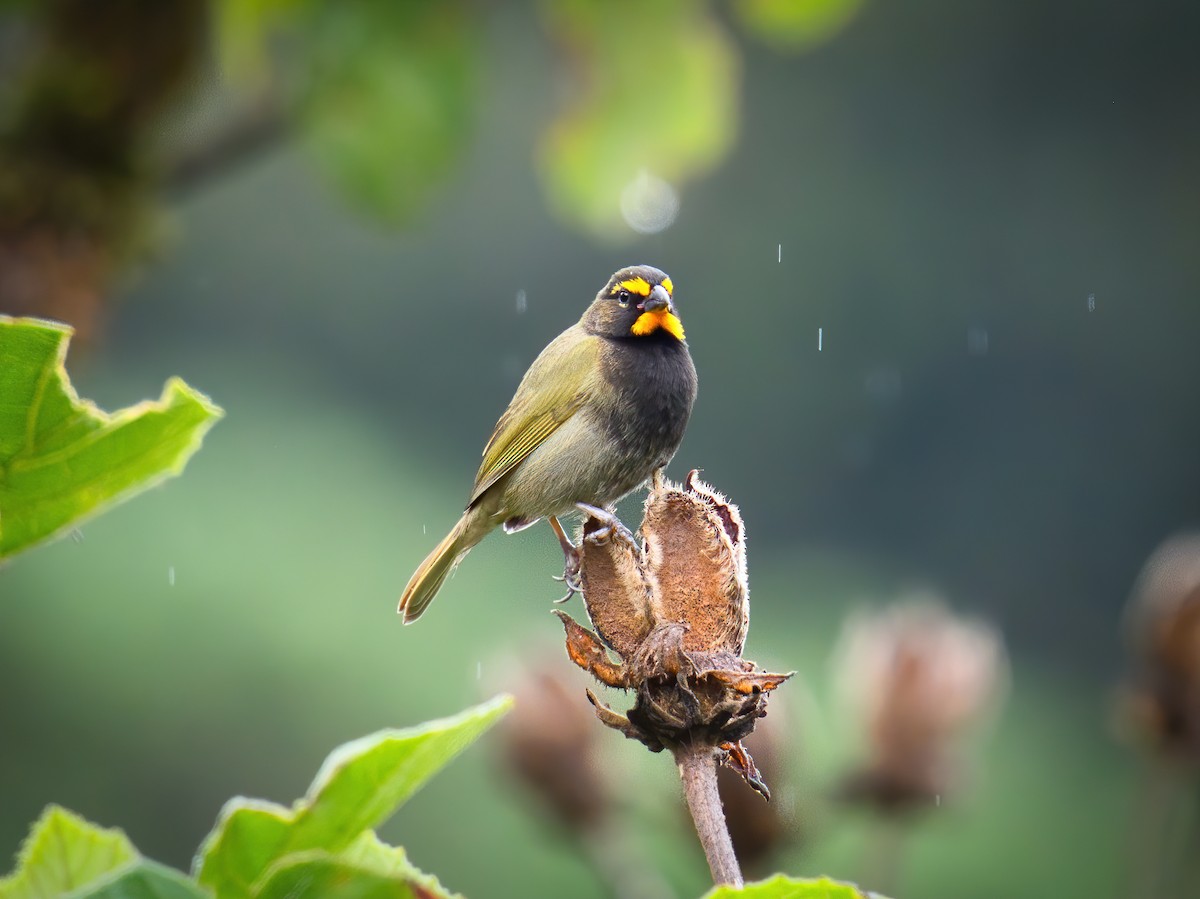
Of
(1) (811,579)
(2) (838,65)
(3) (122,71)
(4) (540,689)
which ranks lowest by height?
(4) (540,689)

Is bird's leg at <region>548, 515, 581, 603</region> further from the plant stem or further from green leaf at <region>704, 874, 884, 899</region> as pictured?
green leaf at <region>704, 874, 884, 899</region>

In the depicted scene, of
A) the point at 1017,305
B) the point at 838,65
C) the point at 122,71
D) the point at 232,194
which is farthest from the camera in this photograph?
the point at 838,65

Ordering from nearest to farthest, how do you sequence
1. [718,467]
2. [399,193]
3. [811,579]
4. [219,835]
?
[219,835]
[399,193]
[811,579]
[718,467]

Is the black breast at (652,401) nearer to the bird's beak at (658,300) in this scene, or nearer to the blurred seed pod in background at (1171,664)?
the bird's beak at (658,300)

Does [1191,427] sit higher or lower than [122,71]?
higher

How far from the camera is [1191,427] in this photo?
20688mm

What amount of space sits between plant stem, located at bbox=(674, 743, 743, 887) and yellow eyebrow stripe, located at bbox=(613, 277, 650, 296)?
159 cm

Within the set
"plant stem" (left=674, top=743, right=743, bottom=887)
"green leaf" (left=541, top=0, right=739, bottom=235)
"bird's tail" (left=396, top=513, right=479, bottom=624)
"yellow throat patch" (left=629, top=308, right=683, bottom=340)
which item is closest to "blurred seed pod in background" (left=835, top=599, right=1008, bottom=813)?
"yellow throat patch" (left=629, top=308, right=683, bottom=340)

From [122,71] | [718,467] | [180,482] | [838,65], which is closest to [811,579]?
[718,467]

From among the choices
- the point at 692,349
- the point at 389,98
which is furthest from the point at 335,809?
the point at 692,349

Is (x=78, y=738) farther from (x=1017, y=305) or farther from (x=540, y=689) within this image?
(x=1017, y=305)

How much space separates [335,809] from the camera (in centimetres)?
102

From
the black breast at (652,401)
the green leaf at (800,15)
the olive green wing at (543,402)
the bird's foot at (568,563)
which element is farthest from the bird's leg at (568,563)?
the green leaf at (800,15)

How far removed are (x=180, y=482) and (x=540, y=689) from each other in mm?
8082
